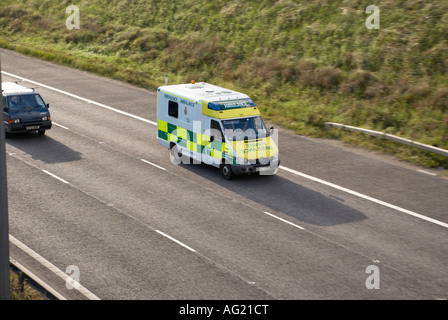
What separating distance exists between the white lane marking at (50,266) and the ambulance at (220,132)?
7.26m

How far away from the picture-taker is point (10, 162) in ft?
73.7

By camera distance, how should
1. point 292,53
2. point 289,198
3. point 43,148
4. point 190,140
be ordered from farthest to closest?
1. point 292,53
2. point 43,148
3. point 190,140
4. point 289,198

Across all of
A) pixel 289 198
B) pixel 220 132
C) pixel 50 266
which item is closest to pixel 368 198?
pixel 289 198

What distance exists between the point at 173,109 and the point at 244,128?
9.24 feet

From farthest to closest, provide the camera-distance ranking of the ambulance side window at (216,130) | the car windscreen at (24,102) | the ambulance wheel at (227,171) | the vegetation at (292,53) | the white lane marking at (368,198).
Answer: the vegetation at (292,53)
the car windscreen at (24,102)
the ambulance side window at (216,130)
the ambulance wheel at (227,171)
the white lane marking at (368,198)

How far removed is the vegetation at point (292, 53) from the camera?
2686 cm

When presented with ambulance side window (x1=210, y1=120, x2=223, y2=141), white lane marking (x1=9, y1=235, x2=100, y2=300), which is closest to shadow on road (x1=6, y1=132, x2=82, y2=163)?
ambulance side window (x1=210, y1=120, x2=223, y2=141)

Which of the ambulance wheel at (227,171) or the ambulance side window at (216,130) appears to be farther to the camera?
the ambulance side window at (216,130)

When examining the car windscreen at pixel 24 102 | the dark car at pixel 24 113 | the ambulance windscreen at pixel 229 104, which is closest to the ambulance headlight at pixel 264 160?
the ambulance windscreen at pixel 229 104

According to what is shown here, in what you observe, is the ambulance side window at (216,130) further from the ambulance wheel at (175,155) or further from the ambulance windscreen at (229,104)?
the ambulance wheel at (175,155)

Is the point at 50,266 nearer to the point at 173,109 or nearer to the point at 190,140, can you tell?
the point at 190,140

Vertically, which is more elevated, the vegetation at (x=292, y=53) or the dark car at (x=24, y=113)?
the vegetation at (x=292, y=53)

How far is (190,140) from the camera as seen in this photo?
2195 cm

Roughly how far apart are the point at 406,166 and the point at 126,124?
1137cm
